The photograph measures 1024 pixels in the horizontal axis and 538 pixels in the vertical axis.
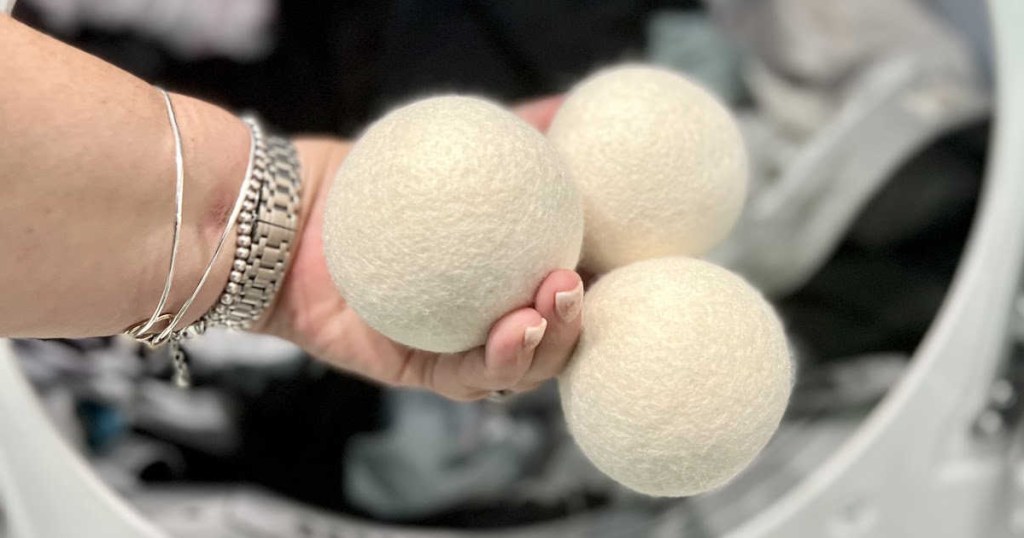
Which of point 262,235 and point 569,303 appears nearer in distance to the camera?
point 569,303

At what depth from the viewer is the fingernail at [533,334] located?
34 centimetres

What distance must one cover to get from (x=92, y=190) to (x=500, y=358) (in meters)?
0.21

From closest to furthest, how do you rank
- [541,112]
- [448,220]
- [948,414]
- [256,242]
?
[448,220], [256,242], [541,112], [948,414]

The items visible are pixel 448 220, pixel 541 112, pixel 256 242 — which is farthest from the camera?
pixel 541 112

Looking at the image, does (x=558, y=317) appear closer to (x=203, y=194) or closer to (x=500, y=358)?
(x=500, y=358)

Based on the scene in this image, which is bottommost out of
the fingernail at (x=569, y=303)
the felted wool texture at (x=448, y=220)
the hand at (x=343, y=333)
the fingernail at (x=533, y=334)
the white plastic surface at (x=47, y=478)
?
the white plastic surface at (x=47, y=478)

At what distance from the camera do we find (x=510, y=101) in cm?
73

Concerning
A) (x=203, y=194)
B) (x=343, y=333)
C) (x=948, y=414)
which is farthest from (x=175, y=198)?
(x=948, y=414)

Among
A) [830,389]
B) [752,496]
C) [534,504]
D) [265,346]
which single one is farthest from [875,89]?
[265,346]

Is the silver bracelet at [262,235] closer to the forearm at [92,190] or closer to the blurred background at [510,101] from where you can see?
the forearm at [92,190]

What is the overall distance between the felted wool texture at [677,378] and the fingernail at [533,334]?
3 cm

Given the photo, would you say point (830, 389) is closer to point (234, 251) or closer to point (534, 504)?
point (534, 504)

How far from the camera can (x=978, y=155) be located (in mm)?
795

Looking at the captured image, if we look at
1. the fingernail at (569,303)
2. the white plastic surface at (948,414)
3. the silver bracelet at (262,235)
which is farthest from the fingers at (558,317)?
the white plastic surface at (948,414)
